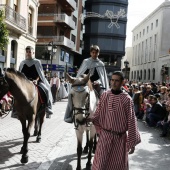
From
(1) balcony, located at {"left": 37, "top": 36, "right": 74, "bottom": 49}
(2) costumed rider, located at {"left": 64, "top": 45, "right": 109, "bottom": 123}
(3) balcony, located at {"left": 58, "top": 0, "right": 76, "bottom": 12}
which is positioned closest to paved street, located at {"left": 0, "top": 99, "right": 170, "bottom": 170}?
(2) costumed rider, located at {"left": 64, "top": 45, "right": 109, "bottom": 123}

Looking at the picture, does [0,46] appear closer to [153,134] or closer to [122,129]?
[153,134]

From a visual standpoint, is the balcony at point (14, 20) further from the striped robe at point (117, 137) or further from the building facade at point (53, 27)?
the striped robe at point (117, 137)

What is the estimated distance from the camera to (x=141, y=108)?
14.9 m

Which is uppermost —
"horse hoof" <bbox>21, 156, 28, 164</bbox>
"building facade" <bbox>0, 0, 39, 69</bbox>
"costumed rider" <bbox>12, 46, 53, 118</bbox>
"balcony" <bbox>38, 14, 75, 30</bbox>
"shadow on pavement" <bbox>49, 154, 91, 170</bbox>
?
"balcony" <bbox>38, 14, 75, 30</bbox>

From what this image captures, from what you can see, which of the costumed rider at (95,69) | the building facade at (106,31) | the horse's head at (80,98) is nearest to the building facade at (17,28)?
the costumed rider at (95,69)

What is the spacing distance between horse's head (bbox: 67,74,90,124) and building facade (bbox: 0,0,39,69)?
1791 cm

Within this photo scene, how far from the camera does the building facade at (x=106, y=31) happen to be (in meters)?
57.2

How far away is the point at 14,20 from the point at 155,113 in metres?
16.0

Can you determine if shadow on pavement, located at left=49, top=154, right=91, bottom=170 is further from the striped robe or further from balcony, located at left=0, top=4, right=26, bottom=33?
balcony, located at left=0, top=4, right=26, bottom=33

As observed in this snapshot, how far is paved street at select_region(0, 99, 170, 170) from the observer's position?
20.6 ft

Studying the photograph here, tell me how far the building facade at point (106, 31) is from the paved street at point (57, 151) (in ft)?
156

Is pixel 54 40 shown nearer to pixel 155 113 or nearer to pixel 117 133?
pixel 155 113

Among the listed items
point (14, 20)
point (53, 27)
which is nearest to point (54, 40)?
point (53, 27)

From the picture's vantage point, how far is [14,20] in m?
24.2
